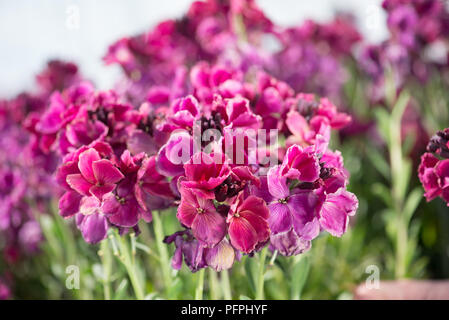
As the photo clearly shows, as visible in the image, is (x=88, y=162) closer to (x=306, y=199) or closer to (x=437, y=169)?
(x=306, y=199)

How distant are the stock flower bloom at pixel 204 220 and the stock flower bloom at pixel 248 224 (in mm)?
15

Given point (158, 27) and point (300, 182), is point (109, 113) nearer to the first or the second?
point (300, 182)

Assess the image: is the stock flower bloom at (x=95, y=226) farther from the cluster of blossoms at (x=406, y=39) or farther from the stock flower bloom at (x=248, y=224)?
the cluster of blossoms at (x=406, y=39)

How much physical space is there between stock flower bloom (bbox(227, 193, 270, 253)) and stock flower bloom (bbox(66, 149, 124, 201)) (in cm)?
16

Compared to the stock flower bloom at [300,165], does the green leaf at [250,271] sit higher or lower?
lower

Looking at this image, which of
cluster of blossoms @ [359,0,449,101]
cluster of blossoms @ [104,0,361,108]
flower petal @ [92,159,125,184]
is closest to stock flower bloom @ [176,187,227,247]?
flower petal @ [92,159,125,184]

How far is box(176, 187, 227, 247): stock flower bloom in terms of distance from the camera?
0.50 m

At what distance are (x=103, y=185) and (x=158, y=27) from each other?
66 centimetres

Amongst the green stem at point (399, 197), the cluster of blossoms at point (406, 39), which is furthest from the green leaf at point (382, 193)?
the cluster of blossoms at point (406, 39)

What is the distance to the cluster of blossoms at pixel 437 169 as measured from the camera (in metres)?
0.56

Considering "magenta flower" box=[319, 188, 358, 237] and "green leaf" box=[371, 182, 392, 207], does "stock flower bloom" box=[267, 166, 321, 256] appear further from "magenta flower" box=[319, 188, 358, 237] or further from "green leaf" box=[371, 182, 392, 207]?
"green leaf" box=[371, 182, 392, 207]

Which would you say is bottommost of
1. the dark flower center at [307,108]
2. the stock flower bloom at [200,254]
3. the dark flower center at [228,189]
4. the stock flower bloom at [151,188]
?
the stock flower bloom at [200,254]
